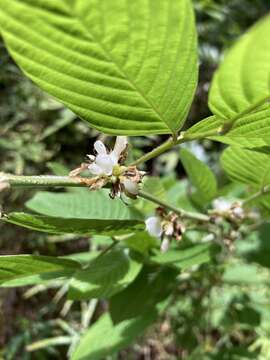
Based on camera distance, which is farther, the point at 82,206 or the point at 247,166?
the point at 82,206

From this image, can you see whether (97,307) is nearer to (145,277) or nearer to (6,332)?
(6,332)

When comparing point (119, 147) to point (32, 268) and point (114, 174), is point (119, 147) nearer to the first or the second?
point (114, 174)

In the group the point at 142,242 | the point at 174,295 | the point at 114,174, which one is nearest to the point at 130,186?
the point at 114,174

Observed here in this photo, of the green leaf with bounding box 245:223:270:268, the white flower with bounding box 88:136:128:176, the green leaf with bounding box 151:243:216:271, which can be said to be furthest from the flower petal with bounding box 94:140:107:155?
the green leaf with bounding box 245:223:270:268

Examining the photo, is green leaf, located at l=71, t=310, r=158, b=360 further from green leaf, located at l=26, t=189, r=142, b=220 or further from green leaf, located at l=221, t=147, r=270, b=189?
green leaf, located at l=221, t=147, r=270, b=189

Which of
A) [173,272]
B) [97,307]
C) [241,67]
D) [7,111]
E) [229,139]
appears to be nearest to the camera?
[241,67]

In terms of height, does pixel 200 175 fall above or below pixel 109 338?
above

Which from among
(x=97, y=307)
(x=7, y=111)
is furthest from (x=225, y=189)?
(x=7, y=111)
